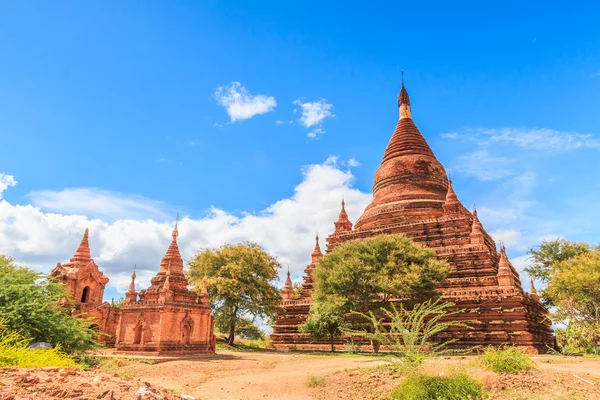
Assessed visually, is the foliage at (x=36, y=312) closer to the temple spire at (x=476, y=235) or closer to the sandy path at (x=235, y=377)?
the sandy path at (x=235, y=377)

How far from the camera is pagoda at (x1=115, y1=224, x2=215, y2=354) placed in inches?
967

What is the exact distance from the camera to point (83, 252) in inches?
1495

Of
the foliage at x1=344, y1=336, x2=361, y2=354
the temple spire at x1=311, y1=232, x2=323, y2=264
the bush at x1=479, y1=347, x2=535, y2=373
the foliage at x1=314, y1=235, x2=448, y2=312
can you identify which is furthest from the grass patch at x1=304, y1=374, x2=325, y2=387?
the temple spire at x1=311, y1=232, x2=323, y2=264

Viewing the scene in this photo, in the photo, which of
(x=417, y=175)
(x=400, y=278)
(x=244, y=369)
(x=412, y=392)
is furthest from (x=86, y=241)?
(x=412, y=392)

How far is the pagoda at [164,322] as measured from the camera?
2456 centimetres

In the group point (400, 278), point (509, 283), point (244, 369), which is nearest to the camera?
point (244, 369)

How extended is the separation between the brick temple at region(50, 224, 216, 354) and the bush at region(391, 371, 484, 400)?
1602cm

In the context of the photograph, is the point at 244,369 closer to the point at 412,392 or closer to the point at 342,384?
the point at 342,384

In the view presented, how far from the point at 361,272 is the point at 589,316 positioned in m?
14.9

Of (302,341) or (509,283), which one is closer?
(509,283)

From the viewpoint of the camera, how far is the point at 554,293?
98.1 ft

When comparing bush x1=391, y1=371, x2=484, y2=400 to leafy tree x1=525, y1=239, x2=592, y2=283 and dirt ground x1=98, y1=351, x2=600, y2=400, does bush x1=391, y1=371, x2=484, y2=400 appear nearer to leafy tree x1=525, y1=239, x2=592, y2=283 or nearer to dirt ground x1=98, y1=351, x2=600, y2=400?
dirt ground x1=98, y1=351, x2=600, y2=400

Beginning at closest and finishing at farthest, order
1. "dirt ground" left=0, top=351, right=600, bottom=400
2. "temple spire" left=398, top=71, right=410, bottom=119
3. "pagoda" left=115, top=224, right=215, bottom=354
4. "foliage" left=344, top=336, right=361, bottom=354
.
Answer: "dirt ground" left=0, top=351, right=600, bottom=400 < "pagoda" left=115, top=224, right=215, bottom=354 < "foliage" left=344, top=336, right=361, bottom=354 < "temple spire" left=398, top=71, right=410, bottom=119

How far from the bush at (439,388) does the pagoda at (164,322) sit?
15965 millimetres
